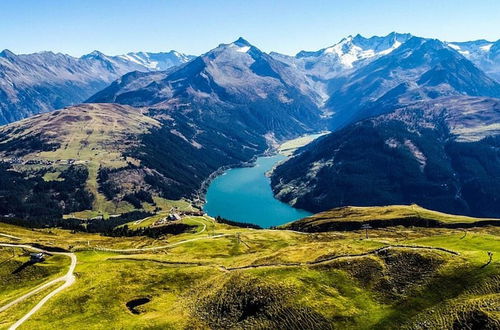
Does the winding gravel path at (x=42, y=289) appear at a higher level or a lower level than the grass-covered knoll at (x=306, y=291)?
higher

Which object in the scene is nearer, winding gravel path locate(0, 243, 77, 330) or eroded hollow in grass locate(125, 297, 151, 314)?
winding gravel path locate(0, 243, 77, 330)

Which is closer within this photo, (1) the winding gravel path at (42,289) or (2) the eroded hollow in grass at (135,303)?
(1) the winding gravel path at (42,289)

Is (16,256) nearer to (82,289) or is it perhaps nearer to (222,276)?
(82,289)

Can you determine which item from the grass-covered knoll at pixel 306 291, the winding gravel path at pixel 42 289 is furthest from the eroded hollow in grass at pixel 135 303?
the winding gravel path at pixel 42 289

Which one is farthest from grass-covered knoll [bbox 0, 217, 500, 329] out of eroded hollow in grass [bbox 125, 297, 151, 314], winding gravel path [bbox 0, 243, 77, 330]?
winding gravel path [bbox 0, 243, 77, 330]

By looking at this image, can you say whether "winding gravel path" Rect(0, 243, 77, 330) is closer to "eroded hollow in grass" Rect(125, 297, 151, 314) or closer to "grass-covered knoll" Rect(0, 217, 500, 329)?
"grass-covered knoll" Rect(0, 217, 500, 329)

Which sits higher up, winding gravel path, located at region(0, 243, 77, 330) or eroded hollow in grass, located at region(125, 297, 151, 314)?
winding gravel path, located at region(0, 243, 77, 330)

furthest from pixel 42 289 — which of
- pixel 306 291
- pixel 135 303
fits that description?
pixel 306 291

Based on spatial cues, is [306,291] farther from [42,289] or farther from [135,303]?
[42,289]

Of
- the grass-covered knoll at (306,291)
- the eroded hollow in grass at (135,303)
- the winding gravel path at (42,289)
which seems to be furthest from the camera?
the eroded hollow in grass at (135,303)

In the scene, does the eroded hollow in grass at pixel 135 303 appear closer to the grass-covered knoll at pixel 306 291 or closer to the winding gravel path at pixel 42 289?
the grass-covered knoll at pixel 306 291
